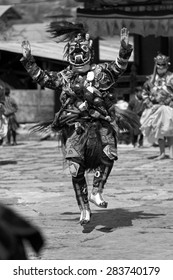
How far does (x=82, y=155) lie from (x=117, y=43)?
26.3 meters

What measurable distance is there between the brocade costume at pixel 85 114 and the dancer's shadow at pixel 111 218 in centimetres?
24

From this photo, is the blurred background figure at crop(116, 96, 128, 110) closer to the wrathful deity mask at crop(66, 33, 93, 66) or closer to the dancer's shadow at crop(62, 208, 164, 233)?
the dancer's shadow at crop(62, 208, 164, 233)

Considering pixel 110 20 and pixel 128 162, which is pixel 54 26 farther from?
pixel 110 20

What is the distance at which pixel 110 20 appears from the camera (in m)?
20.2

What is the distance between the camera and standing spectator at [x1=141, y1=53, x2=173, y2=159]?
15570mm

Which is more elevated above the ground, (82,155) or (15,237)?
(15,237)

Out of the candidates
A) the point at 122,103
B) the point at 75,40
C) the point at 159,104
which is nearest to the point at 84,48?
the point at 75,40

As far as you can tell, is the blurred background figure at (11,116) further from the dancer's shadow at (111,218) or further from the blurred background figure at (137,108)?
the dancer's shadow at (111,218)

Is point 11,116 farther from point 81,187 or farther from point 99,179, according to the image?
point 81,187

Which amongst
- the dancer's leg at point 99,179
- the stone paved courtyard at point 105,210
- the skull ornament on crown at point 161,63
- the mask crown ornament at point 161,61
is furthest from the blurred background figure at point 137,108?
the dancer's leg at point 99,179

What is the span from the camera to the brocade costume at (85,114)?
26.2ft

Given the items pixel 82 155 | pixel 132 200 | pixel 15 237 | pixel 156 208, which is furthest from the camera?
pixel 132 200

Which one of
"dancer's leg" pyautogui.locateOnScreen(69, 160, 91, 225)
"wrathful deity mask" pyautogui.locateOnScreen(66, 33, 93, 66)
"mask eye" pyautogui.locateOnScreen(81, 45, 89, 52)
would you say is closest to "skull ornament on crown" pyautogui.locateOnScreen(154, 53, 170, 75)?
"wrathful deity mask" pyautogui.locateOnScreen(66, 33, 93, 66)

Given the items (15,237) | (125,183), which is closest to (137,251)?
(15,237)
